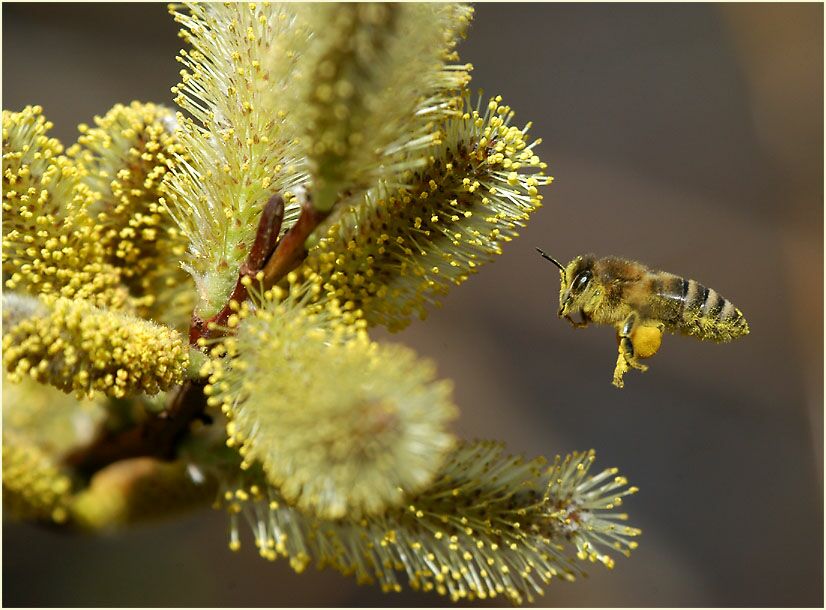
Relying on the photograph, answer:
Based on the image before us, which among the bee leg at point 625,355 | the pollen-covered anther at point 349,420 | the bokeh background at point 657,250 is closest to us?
the pollen-covered anther at point 349,420

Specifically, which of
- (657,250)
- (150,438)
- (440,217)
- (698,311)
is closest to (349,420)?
(440,217)

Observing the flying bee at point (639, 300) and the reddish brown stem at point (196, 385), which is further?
the flying bee at point (639, 300)

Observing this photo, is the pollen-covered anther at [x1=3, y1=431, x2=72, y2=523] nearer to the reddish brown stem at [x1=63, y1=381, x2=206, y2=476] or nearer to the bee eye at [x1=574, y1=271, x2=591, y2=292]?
the reddish brown stem at [x1=63, y1=381, x2=206, y2=476]

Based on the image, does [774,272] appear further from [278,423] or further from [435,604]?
[278,423]

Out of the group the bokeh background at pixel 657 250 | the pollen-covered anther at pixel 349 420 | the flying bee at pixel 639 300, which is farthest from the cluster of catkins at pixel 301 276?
the bokeh background at pixel 657 250

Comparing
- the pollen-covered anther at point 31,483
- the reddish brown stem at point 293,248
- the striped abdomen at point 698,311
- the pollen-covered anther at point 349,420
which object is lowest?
the pollen-covered anther at point 31,483

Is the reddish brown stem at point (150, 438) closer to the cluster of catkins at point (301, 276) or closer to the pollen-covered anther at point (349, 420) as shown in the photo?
the cluster of catkins at point (301, 276)

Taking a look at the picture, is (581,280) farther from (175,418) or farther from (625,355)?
(175,418)
